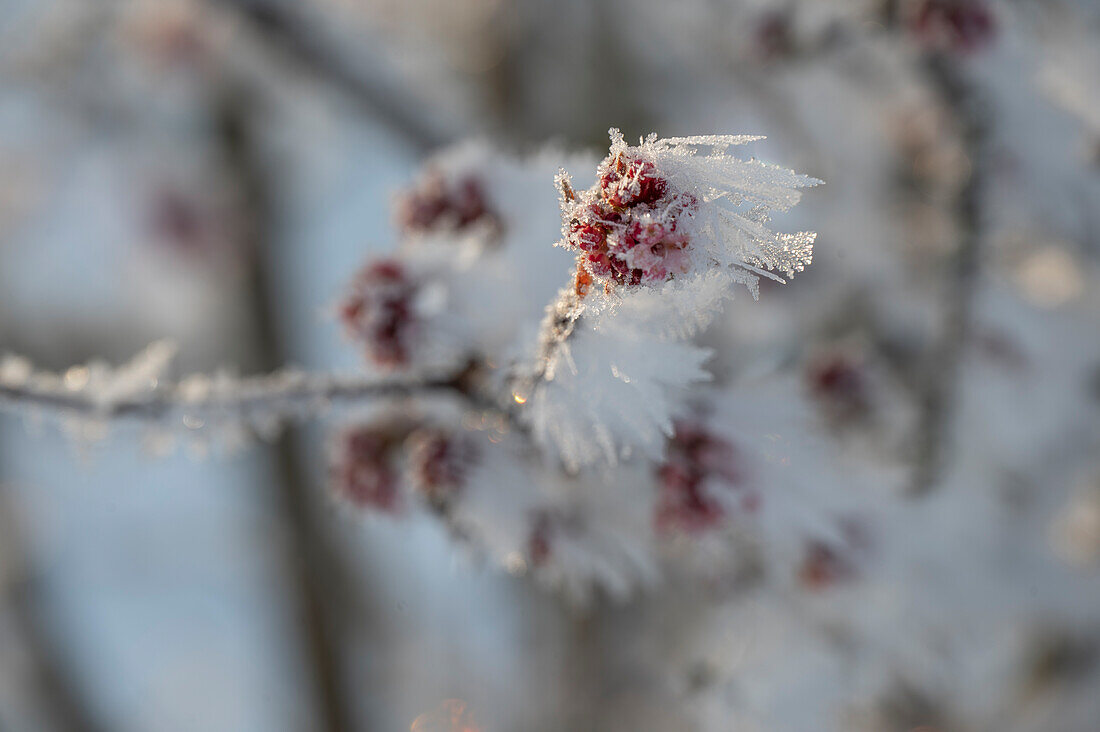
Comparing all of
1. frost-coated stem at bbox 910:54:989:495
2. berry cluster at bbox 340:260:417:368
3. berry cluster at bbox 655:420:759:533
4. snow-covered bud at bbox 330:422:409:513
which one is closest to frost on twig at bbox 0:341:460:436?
berry cluster at bbox 340:260:417:368

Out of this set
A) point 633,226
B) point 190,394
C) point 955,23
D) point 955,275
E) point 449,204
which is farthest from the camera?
point 955,275

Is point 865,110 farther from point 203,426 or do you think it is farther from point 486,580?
point 486,580

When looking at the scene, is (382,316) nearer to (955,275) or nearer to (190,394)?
(190,394)

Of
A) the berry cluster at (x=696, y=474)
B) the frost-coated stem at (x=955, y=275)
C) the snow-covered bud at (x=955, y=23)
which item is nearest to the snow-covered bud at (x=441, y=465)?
the berry cluster at (x=696, y=474)

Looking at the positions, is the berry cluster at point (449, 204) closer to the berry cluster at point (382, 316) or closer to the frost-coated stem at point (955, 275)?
the berry cluster at point (382, 316)

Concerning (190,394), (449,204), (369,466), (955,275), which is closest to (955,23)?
(955,275)

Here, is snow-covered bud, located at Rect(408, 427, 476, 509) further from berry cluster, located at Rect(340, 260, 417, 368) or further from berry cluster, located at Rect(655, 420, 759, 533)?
berry cluster, located at Rect(655, 420, 759, 533)
